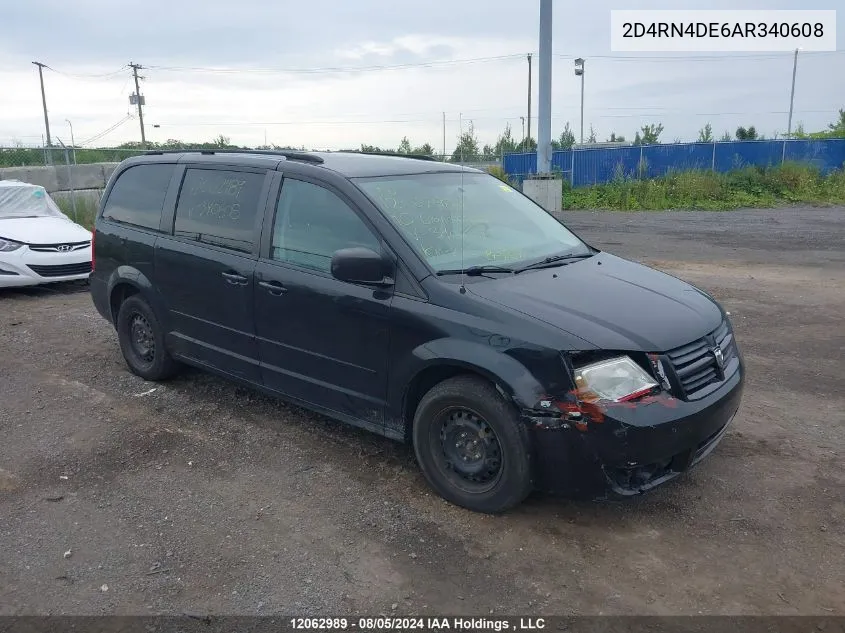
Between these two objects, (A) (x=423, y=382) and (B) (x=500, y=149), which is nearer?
(A) (x=423, y=382)

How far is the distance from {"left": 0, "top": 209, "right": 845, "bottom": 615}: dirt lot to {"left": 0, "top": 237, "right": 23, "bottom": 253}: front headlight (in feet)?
13.4

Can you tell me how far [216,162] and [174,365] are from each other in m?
1.69

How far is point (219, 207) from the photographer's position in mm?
4809

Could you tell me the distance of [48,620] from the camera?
2.87 metres

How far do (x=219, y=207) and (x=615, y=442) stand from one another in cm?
314

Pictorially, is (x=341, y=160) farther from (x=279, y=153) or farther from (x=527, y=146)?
(x=527, y=146)

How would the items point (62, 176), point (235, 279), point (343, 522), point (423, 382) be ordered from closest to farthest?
point (343, 522), point (423, 382), point (235, 279), point (62, 176)

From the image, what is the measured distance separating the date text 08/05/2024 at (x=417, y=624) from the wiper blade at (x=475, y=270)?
5.73ft

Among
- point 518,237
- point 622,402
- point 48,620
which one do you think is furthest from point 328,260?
point 48,620

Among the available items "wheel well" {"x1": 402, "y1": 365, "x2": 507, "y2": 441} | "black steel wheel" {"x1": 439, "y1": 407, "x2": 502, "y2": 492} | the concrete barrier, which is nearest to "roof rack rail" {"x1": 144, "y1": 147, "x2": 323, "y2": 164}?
"wheel well" {"x1": 402, "y1": 365, "x2": 507, "y2": 441}

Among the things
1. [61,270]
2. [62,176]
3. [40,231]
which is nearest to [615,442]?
[61,270]

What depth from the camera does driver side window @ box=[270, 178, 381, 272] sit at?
4020mm

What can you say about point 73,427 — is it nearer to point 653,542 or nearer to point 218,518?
point 218,518

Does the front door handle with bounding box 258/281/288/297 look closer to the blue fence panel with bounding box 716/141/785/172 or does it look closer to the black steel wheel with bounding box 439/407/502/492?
the black steel wheel with bounding box 439/407/502/492
